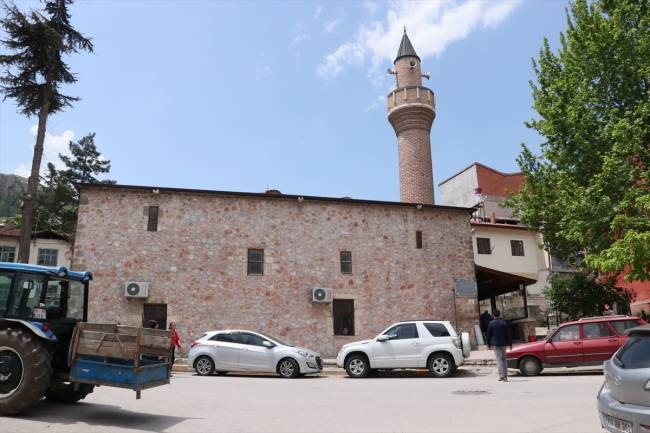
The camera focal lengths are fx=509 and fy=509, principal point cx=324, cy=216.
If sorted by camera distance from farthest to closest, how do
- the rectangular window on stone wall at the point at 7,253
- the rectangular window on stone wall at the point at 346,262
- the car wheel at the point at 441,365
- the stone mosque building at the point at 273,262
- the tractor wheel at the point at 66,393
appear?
the rectangular window on stone wall at the point at 7,253, the rectangular window on stone wall at the point at 346,262, the stone mosque building at the point at 273,262, the car wheel at the point at 441,365, the tractor wheel at the point at 66,393

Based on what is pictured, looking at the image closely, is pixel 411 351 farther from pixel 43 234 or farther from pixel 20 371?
pixel 43 234

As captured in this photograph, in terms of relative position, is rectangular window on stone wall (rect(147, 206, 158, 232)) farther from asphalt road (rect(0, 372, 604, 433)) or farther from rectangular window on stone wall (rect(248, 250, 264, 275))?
asphalt road (rect(0, 372, 604, 433))

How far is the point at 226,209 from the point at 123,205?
3.94 meters

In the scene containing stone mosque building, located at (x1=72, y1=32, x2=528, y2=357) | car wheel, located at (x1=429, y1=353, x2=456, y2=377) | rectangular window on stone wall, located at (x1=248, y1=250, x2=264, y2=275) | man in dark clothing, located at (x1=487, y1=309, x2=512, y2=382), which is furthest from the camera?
rectangular window on stone wall, located at (x1=248, y1=250, x2=264, y2=275)

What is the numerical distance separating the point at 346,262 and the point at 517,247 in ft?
57.5

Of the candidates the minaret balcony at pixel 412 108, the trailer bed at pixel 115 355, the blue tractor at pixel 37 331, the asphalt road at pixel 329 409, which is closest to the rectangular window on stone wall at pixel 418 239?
the asphalt road at pixel 329 409

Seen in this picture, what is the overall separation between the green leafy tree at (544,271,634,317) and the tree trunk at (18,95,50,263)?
22.5 m

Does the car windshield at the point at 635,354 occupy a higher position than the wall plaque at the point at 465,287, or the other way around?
the wall plaque at the point at 465,287

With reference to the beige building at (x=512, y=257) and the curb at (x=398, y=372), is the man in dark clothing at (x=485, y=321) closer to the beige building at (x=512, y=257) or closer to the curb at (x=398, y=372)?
the curb at (x=398, y=372)

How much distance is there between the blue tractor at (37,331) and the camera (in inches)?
283

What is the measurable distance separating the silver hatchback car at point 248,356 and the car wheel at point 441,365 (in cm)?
326

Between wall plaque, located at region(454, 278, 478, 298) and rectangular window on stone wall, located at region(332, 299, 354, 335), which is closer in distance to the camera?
rectangular window on stone wall, located at region(332, 299, 354, 335)

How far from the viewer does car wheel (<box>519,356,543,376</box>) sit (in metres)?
13.8

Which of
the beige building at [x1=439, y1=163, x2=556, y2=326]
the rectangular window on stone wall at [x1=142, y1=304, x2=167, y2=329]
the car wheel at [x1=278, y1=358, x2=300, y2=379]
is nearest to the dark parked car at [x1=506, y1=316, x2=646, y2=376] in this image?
the car wheel at [x1=278, y1=358, x2=300, y2=379]
